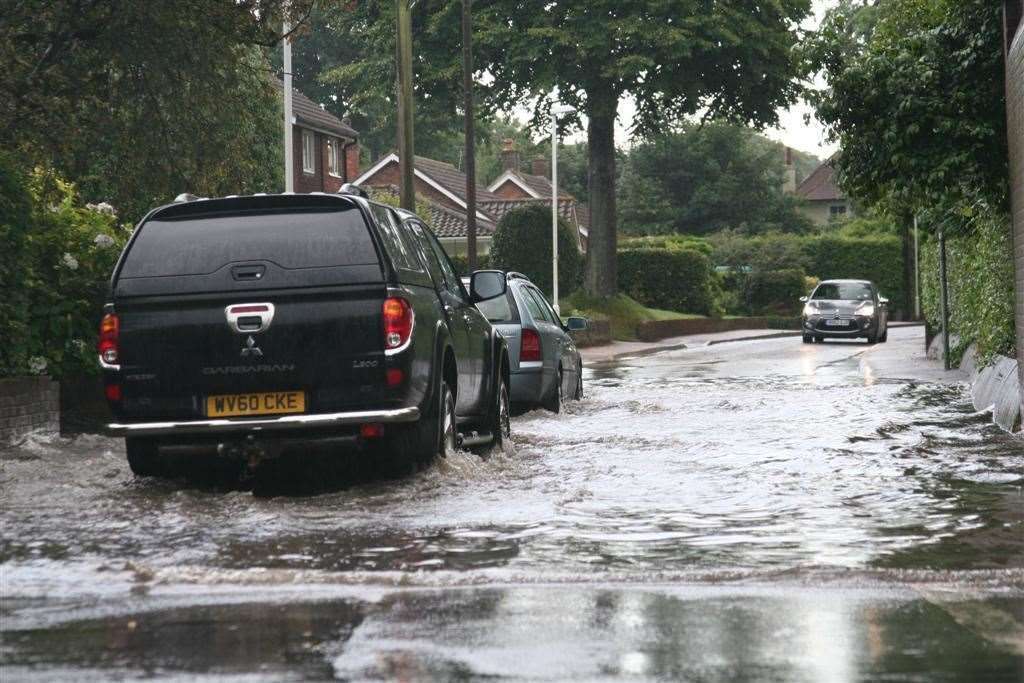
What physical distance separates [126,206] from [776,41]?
90.3 ft

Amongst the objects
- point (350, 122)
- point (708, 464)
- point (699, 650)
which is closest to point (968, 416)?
point (708, 464)

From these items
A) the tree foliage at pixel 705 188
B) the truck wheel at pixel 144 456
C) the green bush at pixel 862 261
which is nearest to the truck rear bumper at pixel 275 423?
the truck wheel at pixel 144 456

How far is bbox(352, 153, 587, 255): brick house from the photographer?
62625 mm

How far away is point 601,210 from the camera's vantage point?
160 feet

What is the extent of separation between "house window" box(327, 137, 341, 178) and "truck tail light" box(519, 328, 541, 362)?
40.8 meters

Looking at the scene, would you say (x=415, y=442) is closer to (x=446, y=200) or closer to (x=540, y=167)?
(x=446, y=200)

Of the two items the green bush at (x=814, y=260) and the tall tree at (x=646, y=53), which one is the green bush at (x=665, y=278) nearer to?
the tall tree at (x=646, y=53)

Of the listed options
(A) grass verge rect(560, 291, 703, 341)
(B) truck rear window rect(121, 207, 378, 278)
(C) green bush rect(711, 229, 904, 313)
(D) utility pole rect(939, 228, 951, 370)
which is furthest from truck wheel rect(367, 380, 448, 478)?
(C) green bush rect(711, 229, 904, 313)

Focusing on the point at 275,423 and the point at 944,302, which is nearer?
the point at 275,423

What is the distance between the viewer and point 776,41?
145 feet

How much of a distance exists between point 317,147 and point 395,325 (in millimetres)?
46441

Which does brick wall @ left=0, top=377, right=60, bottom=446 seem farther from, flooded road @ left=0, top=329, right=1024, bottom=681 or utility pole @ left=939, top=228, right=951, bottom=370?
utility pole @ left=939, top=228, right=951, bottom=370

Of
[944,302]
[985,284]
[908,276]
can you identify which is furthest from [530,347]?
[908,276]

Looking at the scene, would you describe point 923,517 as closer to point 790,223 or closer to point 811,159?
point 790,223
